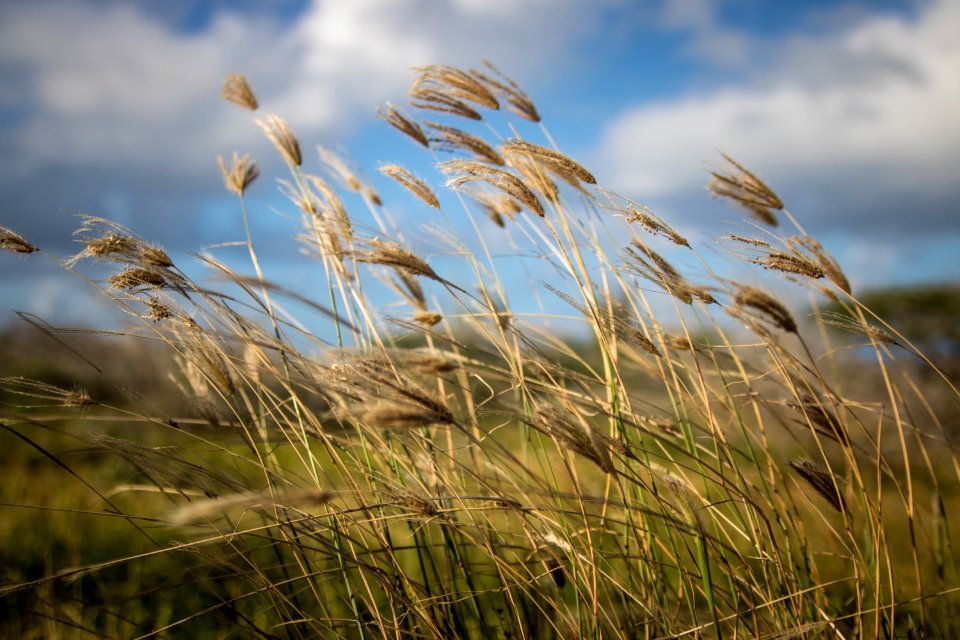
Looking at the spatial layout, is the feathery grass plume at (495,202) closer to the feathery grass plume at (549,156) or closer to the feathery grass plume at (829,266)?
the feathery grass plume at (549,156)

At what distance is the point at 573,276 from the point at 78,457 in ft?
19.7

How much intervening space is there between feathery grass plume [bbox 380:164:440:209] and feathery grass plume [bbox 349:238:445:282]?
0.54 metres

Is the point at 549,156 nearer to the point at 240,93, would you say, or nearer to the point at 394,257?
the point at 394,257

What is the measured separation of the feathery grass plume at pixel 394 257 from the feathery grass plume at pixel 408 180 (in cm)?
54

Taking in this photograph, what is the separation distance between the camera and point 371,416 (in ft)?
3.29

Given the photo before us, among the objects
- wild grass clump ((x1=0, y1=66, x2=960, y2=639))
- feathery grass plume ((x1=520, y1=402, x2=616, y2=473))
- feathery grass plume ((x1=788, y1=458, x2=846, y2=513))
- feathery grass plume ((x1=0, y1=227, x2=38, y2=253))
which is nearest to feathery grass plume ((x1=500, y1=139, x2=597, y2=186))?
wild grass clump ((x1=0, y1=66, x2=960, y2=639))

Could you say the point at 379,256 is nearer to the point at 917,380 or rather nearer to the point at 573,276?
the point at 573,276

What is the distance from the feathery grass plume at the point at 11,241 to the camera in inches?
64.9

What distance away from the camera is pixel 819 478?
1519mm

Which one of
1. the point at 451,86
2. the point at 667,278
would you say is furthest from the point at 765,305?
the point at 451,86

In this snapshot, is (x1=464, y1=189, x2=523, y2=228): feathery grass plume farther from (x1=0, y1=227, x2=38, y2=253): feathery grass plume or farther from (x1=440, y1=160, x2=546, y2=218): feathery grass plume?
(x1=0, y1=227, x2=38, y2=253): feathery grass plume

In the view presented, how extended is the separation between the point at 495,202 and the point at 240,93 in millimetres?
1128

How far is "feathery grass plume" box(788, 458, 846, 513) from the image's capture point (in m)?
1.51

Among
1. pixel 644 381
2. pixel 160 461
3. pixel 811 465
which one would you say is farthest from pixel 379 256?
pixel 644 381
